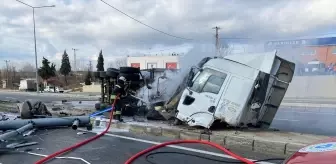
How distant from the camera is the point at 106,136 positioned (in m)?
6.78

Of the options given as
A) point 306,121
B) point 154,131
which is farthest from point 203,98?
point 306,121

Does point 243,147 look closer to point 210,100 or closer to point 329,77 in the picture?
point 210,100

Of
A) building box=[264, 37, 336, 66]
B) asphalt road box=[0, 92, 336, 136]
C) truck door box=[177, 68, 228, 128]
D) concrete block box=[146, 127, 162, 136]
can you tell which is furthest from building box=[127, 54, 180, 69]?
truck door box=[177, 68, 228, 128]

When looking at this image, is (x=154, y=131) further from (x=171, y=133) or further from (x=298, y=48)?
(x=298, y=48)

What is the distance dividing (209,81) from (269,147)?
2017 mm

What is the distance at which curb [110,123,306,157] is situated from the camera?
203 inches

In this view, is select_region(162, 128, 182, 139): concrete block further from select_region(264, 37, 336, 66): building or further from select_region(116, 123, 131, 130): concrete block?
select_region(264, 37, 336, 66): building

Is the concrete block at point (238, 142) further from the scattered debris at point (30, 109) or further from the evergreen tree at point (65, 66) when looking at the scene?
the evergreen tree at point (65, 66)

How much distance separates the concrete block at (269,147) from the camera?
518 cm

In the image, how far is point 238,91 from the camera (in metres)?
6.25

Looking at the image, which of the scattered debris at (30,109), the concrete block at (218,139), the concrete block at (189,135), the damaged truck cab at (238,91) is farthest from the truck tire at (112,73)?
the concrete block at (218,139)

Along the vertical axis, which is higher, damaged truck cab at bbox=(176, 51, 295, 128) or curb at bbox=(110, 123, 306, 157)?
damaged truck cab at bbox=(176, 51, 295, 128)

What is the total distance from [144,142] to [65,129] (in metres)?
2.52

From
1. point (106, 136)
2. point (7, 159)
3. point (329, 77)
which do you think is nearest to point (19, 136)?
point (7, 159)
